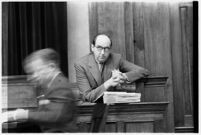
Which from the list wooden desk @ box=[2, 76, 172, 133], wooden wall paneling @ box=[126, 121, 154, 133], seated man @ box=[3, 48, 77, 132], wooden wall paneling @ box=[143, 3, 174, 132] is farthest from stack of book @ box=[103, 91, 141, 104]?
wooden wall paneling @ box=[143, 3, 174, 132]

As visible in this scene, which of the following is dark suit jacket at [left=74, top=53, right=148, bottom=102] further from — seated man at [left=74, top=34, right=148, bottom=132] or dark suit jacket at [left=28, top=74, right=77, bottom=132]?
dark suit jacket at [left=28, top=74, right=77, bottom=132]

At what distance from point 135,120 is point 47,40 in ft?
5.86

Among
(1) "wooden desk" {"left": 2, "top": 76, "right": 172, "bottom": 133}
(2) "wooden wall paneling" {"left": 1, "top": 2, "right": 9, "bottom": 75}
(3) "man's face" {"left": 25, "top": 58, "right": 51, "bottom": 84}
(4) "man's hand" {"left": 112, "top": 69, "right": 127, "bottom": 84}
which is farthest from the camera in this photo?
(2) "wooden wall paneling" {"left": 1, "top": 2, "right": 9, "bottom": 75}

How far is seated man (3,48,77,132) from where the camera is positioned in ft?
9.19

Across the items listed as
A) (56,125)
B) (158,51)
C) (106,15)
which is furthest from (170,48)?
(56,125)

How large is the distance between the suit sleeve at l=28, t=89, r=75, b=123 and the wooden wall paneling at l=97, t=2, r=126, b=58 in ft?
8.44

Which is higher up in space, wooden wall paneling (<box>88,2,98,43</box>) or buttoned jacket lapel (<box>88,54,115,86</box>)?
wooden wall paneling (<box>88,2,98,43</box>)

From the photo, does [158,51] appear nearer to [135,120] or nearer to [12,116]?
[135,120]

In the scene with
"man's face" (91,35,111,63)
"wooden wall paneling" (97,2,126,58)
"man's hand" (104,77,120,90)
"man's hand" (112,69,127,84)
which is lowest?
"man's hand" (104,77,120,90)

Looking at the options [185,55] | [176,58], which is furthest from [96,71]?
[185,55]

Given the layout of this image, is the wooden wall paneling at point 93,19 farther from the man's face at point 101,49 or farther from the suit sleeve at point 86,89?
the suit sleeve at point 86,89

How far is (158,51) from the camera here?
5.34 m

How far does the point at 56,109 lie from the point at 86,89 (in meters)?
1.64

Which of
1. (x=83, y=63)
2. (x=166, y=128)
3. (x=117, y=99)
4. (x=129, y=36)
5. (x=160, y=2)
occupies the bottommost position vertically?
(x=166, y=128)
